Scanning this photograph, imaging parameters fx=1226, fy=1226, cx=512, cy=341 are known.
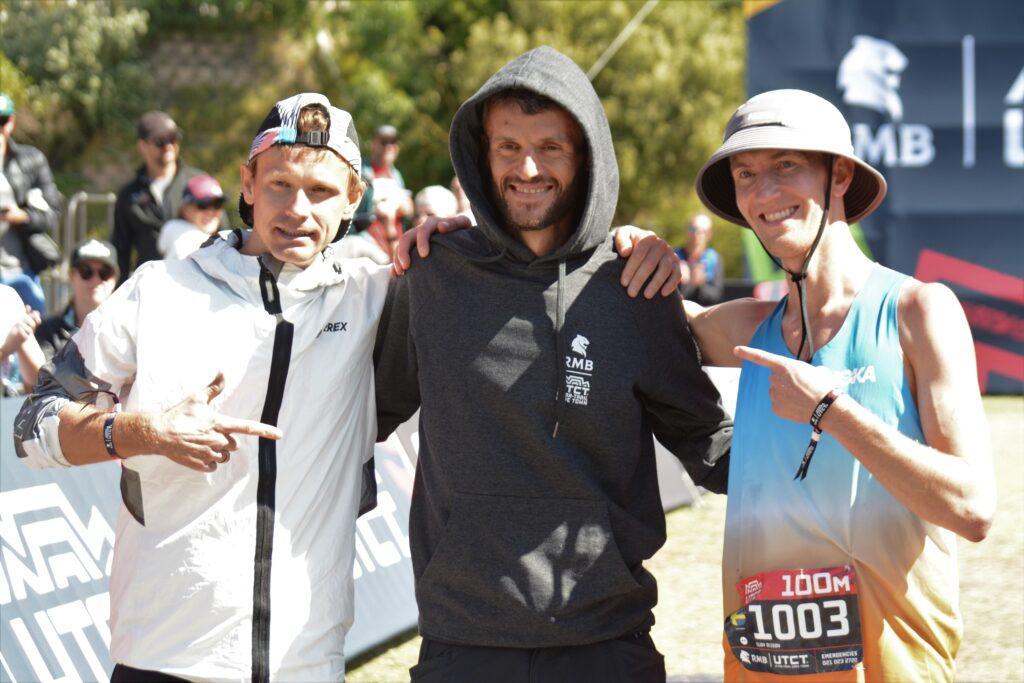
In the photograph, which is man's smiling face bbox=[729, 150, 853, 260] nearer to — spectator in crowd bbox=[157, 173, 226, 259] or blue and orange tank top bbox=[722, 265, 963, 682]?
blue and orange tank top bbox=[722, 265, 963, 682]

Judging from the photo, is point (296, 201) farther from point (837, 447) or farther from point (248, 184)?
point (837, 447)

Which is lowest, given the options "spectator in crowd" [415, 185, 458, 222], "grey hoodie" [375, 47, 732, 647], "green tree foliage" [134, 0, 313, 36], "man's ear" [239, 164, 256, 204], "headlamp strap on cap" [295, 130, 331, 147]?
"grey hoodie" [375, 47, 732, 647]

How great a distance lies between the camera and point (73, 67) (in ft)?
90.5

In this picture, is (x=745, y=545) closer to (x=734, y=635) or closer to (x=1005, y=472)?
(x=734, y=635)

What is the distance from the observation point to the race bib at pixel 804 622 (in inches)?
103

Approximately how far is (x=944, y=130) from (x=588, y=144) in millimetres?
12065

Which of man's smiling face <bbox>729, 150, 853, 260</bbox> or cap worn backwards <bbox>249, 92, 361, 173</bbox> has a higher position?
cap worn backwards <bbox>249, 92, 361, 173</bbox>

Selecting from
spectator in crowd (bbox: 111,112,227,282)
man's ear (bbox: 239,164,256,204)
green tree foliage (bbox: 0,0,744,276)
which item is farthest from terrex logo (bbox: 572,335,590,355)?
green tree foliage (bbox: 0,0,744,276)

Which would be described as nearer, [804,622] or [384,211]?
[804,622]

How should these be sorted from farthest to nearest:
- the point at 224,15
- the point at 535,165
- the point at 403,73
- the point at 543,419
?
the point at 224,15
the point at 403,73
the point at 535,165
the point at 543,419

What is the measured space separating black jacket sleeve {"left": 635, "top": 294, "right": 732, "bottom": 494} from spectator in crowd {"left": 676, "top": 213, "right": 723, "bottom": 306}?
10.2 metres

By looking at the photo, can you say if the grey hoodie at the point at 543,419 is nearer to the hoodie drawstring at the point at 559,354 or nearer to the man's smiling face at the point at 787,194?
the hoodie drawstring at the point at 559,354

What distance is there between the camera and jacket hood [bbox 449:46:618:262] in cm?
308

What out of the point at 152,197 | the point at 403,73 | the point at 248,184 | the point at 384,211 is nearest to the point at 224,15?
the point at 403,73
